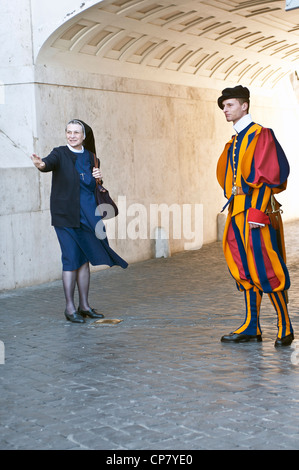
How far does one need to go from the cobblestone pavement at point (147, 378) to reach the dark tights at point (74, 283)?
197 mm

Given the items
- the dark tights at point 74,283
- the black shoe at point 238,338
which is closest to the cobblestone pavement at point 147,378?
the black shoe at point 238,338

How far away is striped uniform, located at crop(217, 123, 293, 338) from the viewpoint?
600 cm

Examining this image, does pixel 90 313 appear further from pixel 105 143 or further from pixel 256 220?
pixel 105 143

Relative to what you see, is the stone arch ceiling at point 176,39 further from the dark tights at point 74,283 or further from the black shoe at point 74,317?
the black shoe at point 74,317

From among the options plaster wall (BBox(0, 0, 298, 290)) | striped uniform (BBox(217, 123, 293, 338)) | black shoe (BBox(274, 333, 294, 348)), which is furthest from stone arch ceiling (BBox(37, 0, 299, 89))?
black shoe (BBox(274, 333, 294, 348))

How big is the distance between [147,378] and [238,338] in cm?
120

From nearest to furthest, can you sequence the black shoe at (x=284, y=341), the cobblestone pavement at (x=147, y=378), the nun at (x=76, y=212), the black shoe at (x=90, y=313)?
the cobblestone pavement at (x=147, y=378) < the black shoe at (x=284, y=341) < the nun at (x=76, y=212) < the black shoe at (x=90, y=313)

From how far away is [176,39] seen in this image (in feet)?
40.5

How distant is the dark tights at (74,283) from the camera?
7.51 metres

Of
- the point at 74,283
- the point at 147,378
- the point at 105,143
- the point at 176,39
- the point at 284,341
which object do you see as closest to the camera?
the point at 147,378

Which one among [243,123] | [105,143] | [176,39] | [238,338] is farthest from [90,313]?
[176,39]

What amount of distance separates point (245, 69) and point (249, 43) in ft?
5.03

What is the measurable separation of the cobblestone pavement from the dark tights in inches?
7.8

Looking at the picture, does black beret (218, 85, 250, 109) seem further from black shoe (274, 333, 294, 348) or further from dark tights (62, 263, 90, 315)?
dark tights (62, 263, 90, 315)
